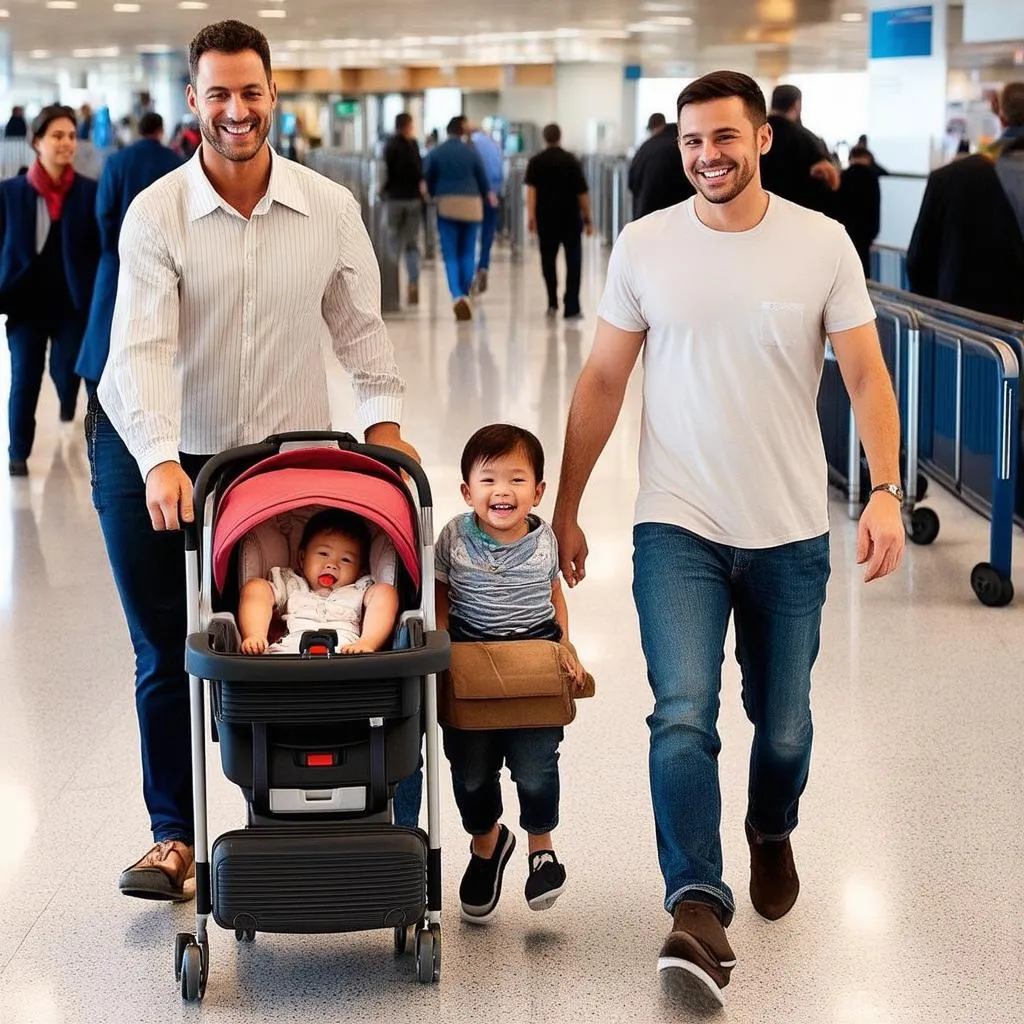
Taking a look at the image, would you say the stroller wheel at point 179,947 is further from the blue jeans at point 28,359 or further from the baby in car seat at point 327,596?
the blue jeans at point 28,359

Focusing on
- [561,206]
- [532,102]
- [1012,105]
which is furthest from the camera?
[532,102]

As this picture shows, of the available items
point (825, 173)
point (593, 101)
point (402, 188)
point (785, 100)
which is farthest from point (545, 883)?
point (593, 101)

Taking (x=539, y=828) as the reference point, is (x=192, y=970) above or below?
below

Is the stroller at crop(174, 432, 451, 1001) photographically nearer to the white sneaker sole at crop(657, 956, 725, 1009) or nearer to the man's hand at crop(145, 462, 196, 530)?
the man's hand at crop(145, 462, 196, 530)

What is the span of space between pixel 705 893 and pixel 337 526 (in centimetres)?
91

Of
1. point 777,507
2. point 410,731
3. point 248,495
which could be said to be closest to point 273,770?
point 410,731

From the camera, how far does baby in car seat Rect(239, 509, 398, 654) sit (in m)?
2.86

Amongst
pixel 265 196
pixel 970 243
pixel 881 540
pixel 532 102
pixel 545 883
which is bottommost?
pixel 545 883

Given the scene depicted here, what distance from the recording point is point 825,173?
28.7 ft

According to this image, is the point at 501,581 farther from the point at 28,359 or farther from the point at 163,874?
the point at 28,359

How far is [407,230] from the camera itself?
643 inches

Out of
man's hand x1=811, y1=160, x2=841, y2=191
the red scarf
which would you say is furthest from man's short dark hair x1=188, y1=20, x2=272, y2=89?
man's hand x1=811, y1=160, x2=841, y2=191

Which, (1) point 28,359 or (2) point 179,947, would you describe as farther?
(1) point 28,359

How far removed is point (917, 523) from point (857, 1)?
A: 56.4ft
